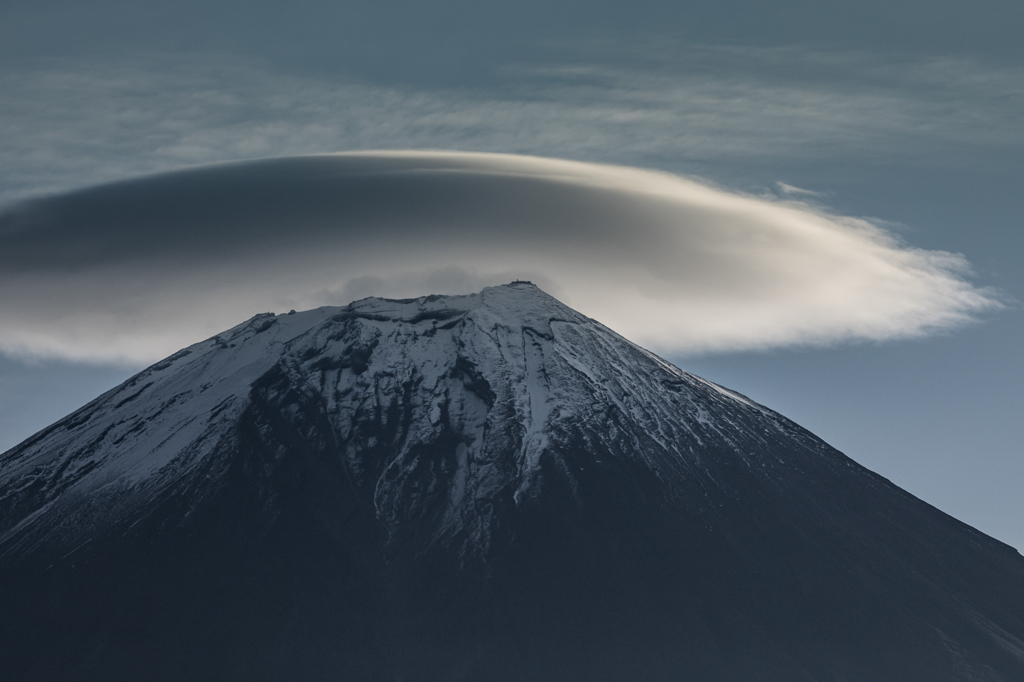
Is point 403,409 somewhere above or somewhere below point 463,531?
above

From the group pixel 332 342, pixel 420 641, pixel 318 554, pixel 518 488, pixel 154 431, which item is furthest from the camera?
pixel 332 342

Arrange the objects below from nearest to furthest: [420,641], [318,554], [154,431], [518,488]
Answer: [420,641] < [318,554] < [518,488] < [154,431]

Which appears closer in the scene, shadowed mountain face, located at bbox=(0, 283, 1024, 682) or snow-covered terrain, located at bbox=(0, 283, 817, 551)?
shadowed mountain face, located at bbox=(0, 283, 1024, 682)

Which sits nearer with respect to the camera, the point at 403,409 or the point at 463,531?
the point at 463,531

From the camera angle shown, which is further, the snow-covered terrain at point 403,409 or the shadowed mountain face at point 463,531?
the snow-covered terrain at point 403,409

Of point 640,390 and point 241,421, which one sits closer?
point 241,421

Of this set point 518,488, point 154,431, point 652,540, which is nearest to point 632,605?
point 652,540

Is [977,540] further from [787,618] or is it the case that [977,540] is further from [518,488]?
[518,488]

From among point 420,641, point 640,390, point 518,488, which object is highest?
point 640,390
